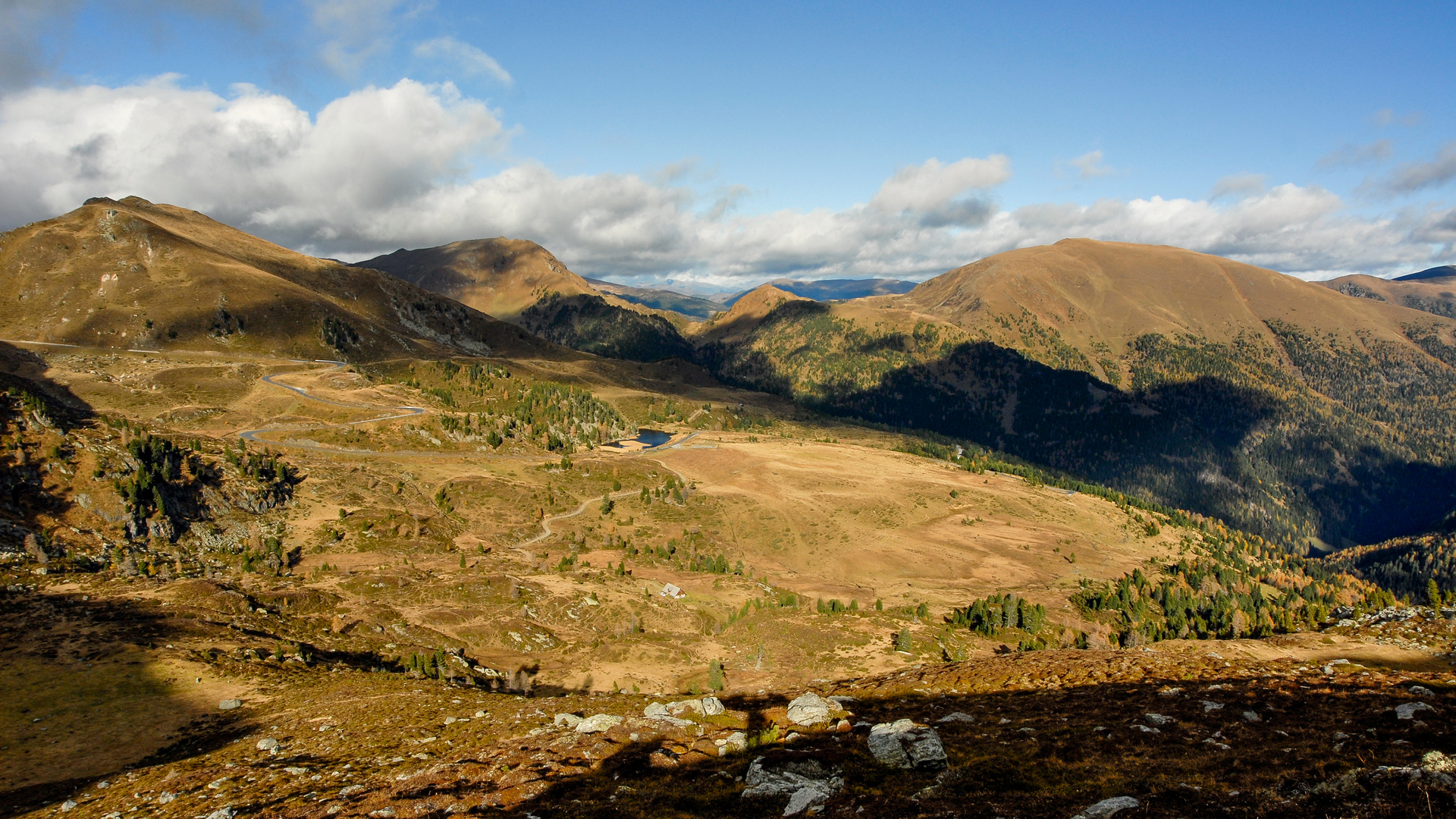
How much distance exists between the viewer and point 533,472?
147 meters

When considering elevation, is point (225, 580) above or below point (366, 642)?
above

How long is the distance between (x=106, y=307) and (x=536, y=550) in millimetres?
190562

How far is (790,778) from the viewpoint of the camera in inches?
746

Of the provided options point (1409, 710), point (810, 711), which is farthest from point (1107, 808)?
point (1409, 710)

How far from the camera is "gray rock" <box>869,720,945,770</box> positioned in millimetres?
19922

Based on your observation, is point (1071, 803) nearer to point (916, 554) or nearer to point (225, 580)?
point (225, 580)

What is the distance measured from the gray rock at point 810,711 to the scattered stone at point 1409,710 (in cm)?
1894

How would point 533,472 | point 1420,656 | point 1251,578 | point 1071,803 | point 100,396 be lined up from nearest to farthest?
point 1071,803, point 1420,656, point 100,396, point 533,472, point 1251,578

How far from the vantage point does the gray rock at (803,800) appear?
1684 cm

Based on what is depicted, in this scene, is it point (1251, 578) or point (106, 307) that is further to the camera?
point (106, 307)

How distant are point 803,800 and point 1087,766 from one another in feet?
29.7

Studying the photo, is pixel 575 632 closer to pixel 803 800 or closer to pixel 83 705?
pixel 83 705

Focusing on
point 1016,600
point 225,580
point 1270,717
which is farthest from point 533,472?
point 1270,717

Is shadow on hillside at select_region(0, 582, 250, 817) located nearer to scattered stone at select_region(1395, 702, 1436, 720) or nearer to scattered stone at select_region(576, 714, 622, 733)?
scattered stone at select_region(576, 714, 622, 733)
